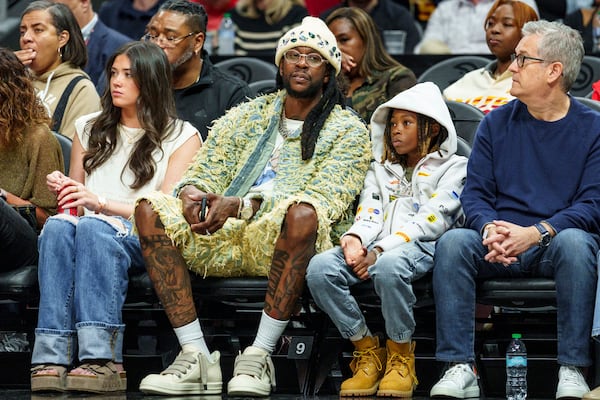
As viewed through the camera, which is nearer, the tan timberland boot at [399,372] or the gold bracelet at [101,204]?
the tan timberland boot at [399,372]

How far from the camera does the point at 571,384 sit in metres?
4.16

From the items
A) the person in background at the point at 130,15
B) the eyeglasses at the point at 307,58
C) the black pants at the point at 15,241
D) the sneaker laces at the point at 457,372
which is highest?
the eyeglasses at the point at 307,58

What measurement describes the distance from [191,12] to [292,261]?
1935 mm

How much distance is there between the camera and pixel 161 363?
15.9 feet

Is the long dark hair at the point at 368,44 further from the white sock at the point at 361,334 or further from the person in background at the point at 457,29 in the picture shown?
the white sock at the point at 361,334

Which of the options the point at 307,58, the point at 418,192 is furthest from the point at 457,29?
the point at 418,192

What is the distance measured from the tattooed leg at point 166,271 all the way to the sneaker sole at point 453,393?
0.97 meters

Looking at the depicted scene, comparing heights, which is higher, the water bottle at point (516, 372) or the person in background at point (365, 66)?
the person in background at point (365, 66)

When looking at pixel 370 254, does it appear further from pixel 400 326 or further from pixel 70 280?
pixel 70 280

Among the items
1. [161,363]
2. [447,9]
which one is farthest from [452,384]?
[447,9]

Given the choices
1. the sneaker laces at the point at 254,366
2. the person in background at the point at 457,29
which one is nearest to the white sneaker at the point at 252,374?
the sneaker laces at the point at 254,366

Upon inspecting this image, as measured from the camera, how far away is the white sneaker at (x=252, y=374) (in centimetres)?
434

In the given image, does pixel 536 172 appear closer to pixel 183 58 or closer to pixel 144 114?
pixel 144 114

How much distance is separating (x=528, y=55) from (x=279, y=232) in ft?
3.89
